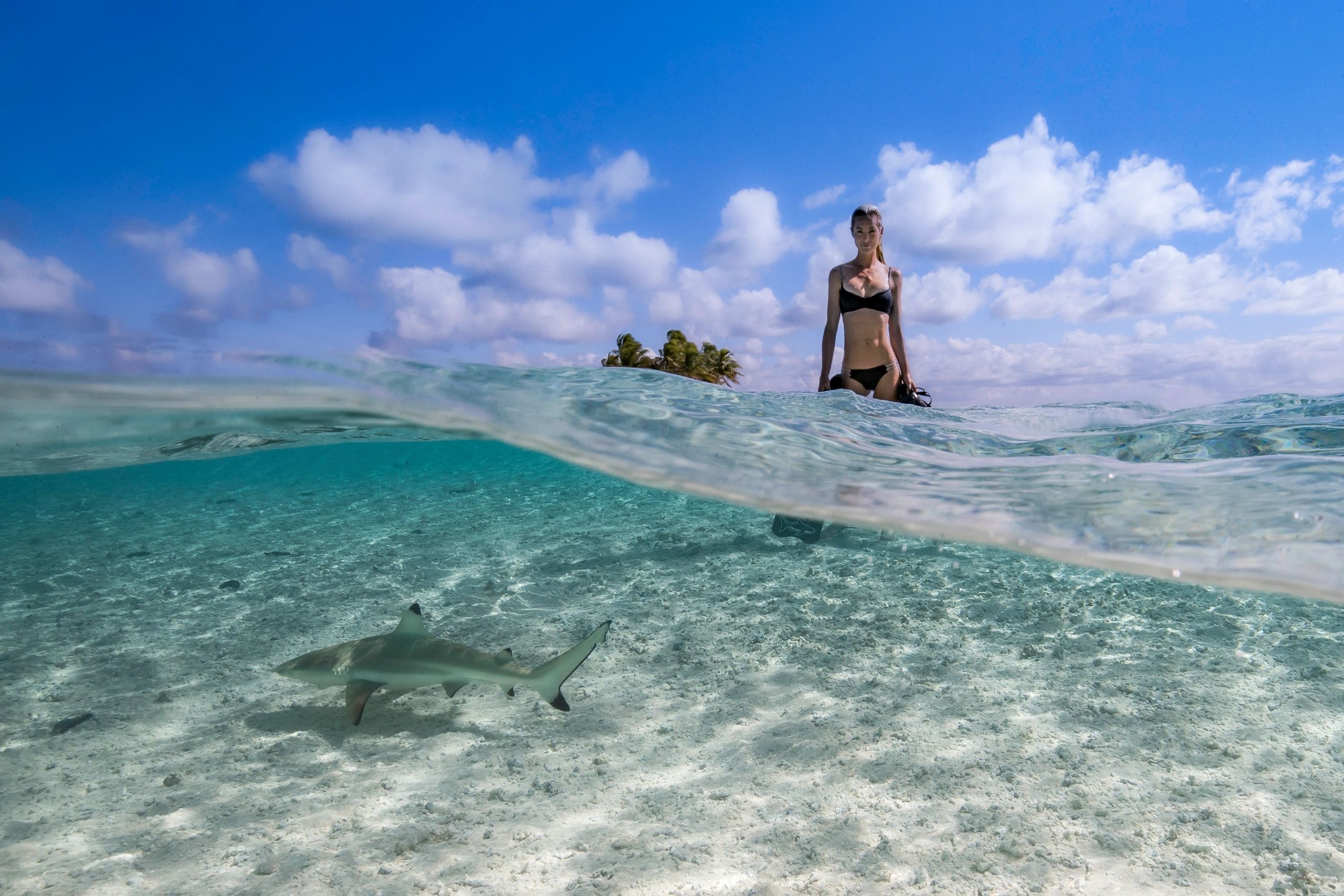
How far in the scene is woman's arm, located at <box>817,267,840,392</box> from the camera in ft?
26.9

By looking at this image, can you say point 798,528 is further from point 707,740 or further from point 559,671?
point 559,671

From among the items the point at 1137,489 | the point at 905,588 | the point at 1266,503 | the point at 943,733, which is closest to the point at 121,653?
the point at 943,733

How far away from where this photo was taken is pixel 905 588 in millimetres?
8742

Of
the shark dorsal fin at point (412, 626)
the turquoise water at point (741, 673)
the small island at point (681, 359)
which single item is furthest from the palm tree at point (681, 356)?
the shark dorsal fin at point (412, 626)

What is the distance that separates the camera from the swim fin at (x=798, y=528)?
9.86 metres

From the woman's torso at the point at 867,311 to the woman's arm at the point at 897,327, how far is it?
0.10ft

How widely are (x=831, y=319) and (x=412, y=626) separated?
6.23m

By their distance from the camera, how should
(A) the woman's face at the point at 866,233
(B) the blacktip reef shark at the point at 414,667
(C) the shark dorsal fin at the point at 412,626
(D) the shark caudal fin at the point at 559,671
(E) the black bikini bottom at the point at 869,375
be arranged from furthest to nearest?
(E) the black bikini bottom at the point at 869,375
(A) the woman's face at the point at 866,233
(C) the shark dorsal fin at the point at 412,626
(B) the blacktip reef shark at the point at 414,667
(D) the shark caudal fin at the point at 559,671

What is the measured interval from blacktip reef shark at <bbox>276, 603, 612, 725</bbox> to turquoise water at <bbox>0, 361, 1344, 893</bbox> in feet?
1.38

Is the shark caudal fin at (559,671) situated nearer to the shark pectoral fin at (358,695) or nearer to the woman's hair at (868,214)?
the shark pectoral fin at (358,695)

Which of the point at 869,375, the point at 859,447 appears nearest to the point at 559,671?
the point at 859,447

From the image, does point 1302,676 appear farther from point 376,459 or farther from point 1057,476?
point 376,459

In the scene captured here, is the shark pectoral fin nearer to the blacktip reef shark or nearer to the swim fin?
the blacktip reef shark

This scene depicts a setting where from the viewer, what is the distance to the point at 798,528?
32.3 ft
